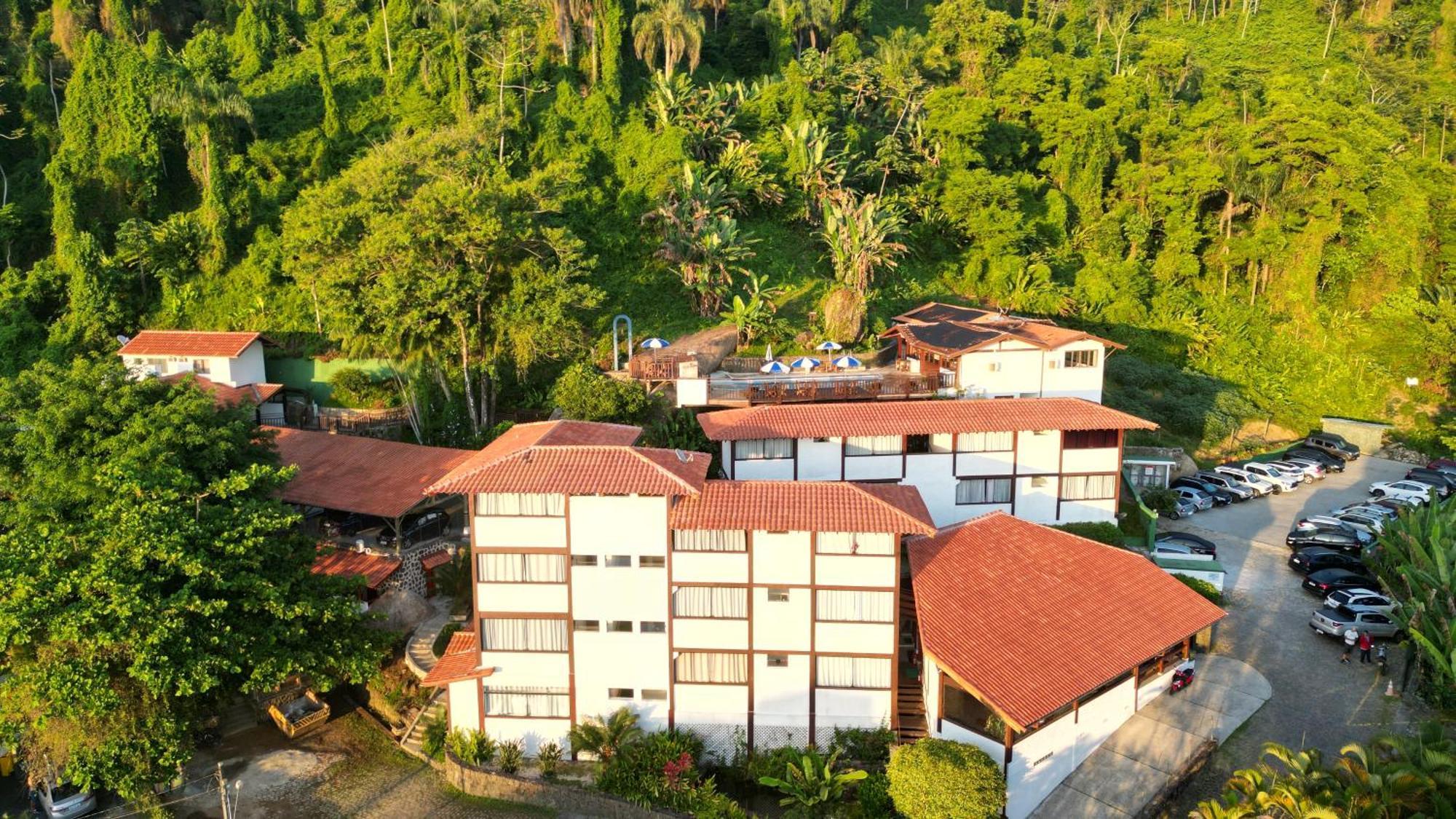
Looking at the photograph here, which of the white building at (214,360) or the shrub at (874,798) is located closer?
the shrub at (874,798)

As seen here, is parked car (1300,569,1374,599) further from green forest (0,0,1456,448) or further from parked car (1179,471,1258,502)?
green forest (0,0,1456,448)

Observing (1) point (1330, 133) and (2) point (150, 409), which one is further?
(1) point (1330, 133)

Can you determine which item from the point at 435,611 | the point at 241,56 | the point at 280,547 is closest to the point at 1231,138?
the point at 435,611

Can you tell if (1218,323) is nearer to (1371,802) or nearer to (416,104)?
(1371,802)

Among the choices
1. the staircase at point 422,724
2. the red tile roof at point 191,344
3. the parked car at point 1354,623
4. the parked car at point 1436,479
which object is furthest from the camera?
the parked car at point 1436,479

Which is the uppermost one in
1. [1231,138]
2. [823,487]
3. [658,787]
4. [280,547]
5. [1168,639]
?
[1231,138]

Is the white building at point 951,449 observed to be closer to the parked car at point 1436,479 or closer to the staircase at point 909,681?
the staircase at point 909,681

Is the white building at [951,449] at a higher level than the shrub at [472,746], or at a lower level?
higher

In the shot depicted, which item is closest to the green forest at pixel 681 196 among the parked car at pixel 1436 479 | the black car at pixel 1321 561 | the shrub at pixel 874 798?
the parked car at pixel 1436 479
